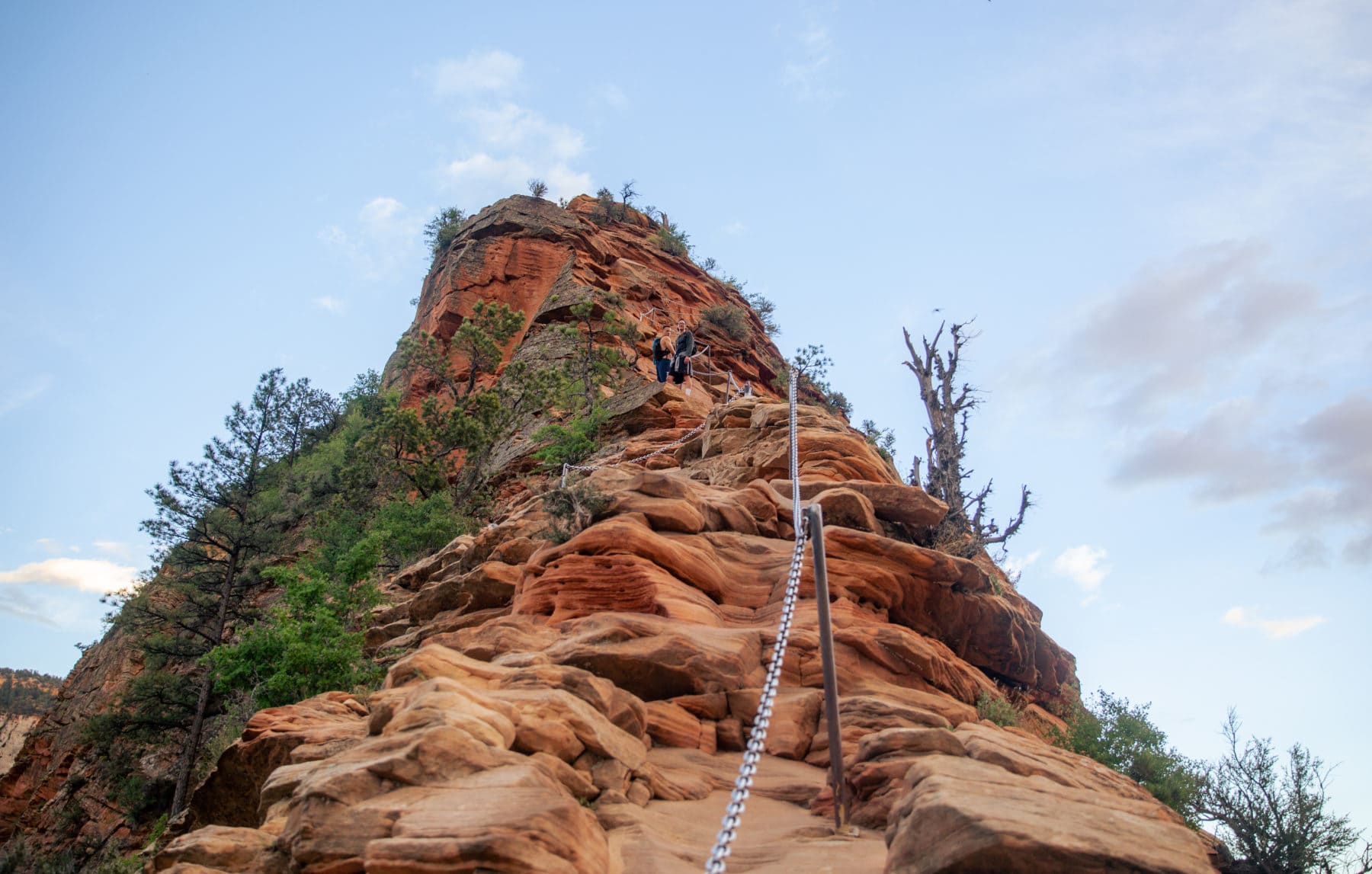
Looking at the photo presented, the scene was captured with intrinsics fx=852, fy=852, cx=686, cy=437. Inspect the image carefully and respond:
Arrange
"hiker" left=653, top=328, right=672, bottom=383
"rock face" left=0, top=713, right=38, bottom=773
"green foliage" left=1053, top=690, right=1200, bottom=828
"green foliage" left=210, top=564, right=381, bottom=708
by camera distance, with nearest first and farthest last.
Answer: "green foliage" left=1053, top=690, right=1200, bottom=828
"green foliage" left=210, top=564, right=381, bottom=708
"hiker" left=653, top=328, right=672, bottom=383
"rock face" left=0, top=713, right=38, bottom=773

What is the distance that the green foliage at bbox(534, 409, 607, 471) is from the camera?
26641 mm

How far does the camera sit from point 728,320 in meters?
42.8

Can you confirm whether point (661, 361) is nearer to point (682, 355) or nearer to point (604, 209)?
point (682, 355)

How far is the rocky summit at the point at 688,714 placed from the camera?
5984mm

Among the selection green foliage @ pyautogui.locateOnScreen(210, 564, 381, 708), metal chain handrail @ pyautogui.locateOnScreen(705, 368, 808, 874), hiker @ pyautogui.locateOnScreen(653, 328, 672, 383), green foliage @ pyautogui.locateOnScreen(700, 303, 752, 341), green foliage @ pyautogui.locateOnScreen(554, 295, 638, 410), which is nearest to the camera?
metal chain handrail @ pyautogui.locateOnScreen(705, 368, 808, 874)

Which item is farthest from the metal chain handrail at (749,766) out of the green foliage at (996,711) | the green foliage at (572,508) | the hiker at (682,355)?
the hiker at (682,355)

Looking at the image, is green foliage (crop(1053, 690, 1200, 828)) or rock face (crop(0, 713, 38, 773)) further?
rock face (crop(0, 713, 38, 773))

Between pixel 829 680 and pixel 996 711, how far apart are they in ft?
21.3

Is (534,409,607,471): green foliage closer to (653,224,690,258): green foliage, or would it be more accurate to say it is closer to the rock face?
(653,224,690,258): green foliage

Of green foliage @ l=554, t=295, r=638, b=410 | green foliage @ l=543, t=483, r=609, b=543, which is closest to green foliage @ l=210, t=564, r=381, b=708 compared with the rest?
green foliage @ l=543, t=483, r=609, b=543

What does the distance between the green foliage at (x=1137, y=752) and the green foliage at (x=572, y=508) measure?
8679 mm

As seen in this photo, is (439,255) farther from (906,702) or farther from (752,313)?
(906,702)

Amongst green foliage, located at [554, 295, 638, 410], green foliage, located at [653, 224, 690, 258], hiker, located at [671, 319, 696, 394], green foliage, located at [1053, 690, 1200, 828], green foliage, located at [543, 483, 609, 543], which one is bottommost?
green foliage, located at [1053, 690, 1200, 828]

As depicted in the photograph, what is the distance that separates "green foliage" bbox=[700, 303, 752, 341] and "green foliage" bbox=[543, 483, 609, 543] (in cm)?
2852
